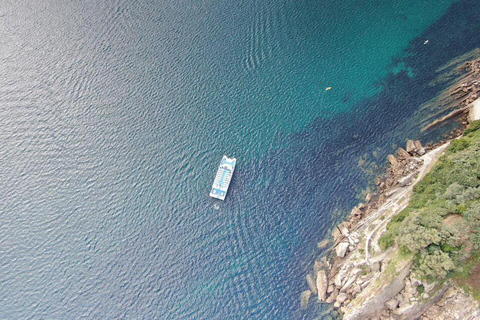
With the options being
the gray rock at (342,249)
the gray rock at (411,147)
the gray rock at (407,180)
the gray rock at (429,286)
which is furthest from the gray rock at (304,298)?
the gray rock at (411,147)

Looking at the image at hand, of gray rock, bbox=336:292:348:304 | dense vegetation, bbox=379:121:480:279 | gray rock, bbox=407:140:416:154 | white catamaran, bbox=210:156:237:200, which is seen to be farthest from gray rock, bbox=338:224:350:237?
white catamaran, bbox=210:156:237:200

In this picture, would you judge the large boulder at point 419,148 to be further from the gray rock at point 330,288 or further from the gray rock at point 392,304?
the gray rock at point 330,288

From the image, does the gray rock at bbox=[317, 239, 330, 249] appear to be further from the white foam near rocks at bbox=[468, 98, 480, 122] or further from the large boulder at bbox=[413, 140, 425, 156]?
the white foam near rocks at bbox=[468, 98, 480, 122]

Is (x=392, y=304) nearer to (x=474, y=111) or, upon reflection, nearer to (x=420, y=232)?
(x=420, y=232)

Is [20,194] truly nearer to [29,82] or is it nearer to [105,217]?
[105,217]

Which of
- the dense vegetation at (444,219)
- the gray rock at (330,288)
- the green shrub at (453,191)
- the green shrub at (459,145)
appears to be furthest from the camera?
the gray rock at (330,288)

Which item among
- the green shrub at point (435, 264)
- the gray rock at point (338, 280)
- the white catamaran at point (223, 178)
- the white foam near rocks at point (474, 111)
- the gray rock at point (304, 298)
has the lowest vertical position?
the gray rock at point (304, 298)

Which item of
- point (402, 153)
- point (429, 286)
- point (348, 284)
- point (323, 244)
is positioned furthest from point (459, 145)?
point (348, 284)
